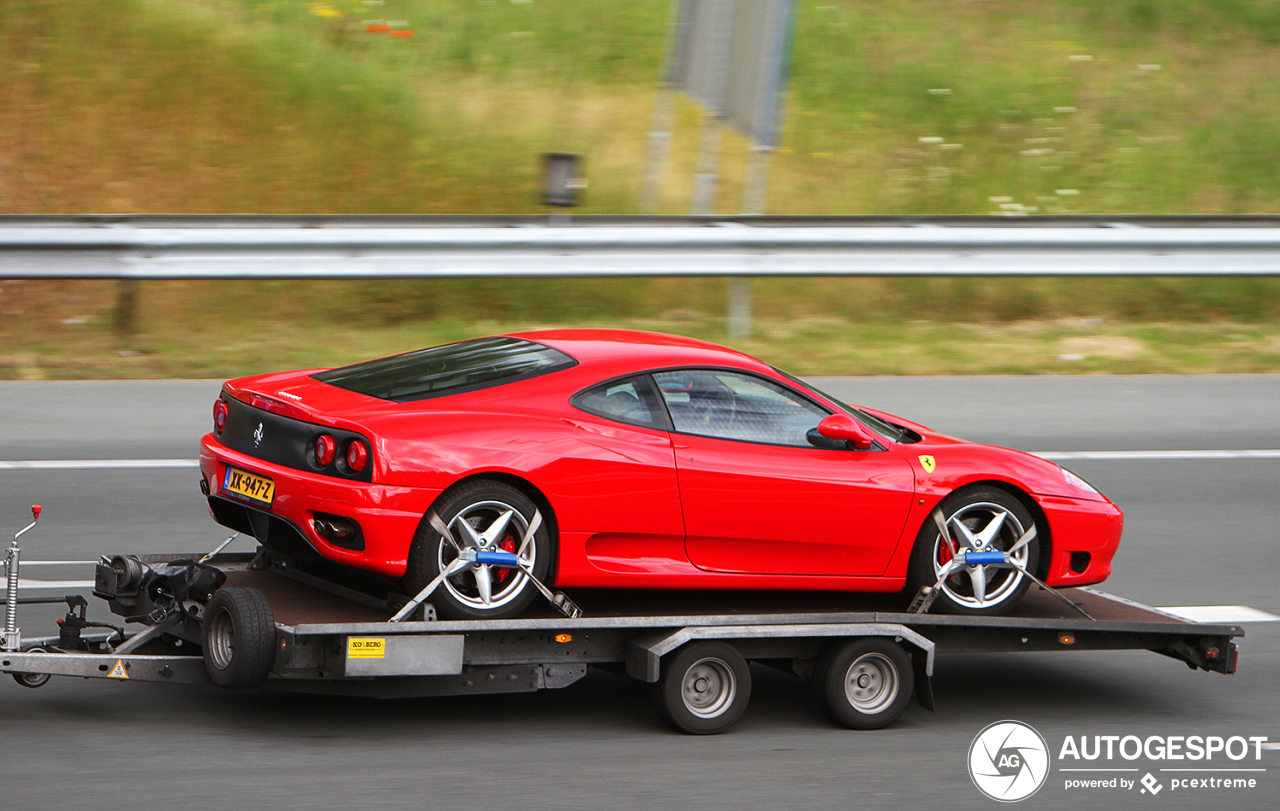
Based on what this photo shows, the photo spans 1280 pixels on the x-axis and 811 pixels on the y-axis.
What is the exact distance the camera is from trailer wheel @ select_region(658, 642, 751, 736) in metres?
5.85

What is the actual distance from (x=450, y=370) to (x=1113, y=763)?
3064 mm

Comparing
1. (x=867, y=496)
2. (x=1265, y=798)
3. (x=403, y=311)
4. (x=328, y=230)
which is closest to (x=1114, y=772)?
(x=1265, y=798)

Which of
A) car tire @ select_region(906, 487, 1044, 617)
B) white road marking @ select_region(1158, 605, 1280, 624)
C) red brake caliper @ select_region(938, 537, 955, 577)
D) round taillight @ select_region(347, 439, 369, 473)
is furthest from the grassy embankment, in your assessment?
round taillight @ select_region(347, 439, 369, 473)

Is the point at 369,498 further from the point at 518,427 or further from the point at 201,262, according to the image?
the point at 201,262

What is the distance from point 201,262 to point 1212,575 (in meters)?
7.68

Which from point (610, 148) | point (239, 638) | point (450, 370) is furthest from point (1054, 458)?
point (610, 148)

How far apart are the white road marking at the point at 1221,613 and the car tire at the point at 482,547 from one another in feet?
12.2

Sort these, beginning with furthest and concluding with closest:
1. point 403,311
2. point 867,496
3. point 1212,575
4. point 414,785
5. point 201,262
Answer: point 403,311 < point 201,262 < point 1212,575 < point 867,496 < point 414,785

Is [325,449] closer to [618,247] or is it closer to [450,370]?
[450,370]

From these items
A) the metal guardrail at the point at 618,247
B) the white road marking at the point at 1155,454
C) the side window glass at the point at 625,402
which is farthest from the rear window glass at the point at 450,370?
the metal guardrail at the point at 618,247

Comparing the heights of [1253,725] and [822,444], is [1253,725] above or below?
below

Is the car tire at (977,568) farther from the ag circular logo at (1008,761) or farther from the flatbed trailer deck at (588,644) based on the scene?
the ag circular logo at (1008,761)

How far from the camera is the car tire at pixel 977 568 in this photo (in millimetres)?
6465

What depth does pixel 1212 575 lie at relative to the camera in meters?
8.49
